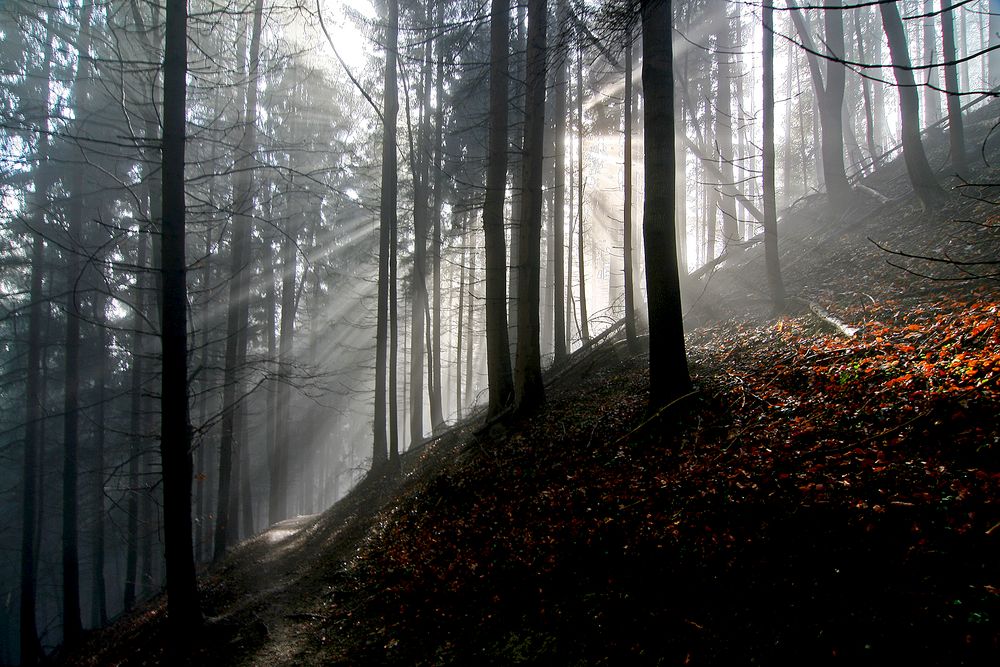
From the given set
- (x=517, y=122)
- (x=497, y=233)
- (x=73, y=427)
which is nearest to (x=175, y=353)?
(x=497, y=233)

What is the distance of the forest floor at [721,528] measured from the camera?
11.3 ft

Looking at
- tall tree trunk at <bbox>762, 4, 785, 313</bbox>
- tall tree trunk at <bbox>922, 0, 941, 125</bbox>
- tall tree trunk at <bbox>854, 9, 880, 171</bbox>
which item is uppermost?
tall tree trunk at <bbox>922, 0, 941, 125</bbox>

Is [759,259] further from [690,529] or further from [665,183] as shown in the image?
[690,529]

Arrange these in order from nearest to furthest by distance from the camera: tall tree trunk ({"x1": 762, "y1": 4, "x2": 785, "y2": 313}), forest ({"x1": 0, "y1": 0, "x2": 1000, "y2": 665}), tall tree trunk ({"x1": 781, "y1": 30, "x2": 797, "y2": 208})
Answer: forest ({"x1": 0, "y1": 0, "x2": 1000, "y2": 665})
tall tree trunk ({"x1": 762, "y1": 4, "x2": 785, "y2": 313})
tall tree trunk ({"x1": 781, "y1": 30, "x2": 797, "y2": 208})

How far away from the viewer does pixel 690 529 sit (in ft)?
15.0

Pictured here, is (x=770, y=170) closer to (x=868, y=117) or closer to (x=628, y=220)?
(x=628, y=220)

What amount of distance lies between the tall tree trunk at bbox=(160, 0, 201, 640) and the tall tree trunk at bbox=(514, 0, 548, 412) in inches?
209

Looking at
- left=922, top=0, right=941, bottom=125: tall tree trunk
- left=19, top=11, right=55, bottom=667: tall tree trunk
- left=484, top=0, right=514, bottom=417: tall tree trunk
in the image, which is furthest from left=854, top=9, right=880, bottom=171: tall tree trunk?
left=19, top=11, right=55, bottom=667: tall tree trunk

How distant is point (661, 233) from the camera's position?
6660 millimetres

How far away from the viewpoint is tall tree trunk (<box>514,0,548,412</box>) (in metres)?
9.35

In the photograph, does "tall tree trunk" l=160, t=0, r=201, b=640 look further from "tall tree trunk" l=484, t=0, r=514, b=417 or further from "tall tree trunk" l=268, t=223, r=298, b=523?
"tall tree trunk" l=268, t=223, r=298, b=523

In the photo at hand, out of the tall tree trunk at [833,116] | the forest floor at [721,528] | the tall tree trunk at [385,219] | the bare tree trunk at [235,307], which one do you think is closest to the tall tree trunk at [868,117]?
the tall tree trunk at [833,116]

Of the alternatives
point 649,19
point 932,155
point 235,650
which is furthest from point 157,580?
point 932,155

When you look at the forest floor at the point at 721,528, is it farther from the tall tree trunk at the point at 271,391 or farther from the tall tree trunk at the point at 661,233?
the tall tree trunk at the point at 271,391
